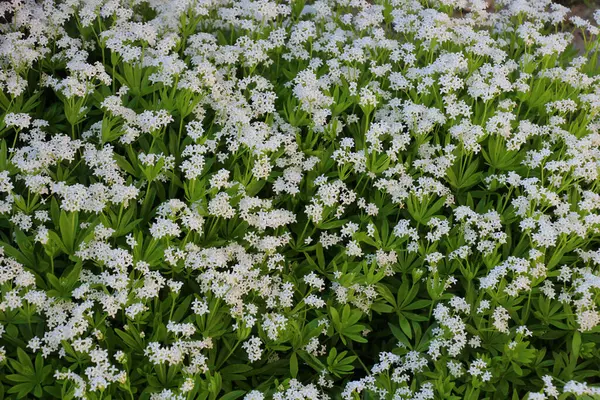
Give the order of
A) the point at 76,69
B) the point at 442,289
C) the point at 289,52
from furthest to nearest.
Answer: the point at 289,52, the point at 76,69, the point at 442,289

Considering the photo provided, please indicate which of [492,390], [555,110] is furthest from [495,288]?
[555,110]

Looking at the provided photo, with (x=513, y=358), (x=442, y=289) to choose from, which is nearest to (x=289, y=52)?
(x=442, y=289)

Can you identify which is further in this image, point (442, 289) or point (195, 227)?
point (442, 289)

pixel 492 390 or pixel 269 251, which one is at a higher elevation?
pixel 269 251

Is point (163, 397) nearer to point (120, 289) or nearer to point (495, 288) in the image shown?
point (120, 289)

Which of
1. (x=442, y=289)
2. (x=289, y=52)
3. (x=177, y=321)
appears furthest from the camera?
(x=289, y=52)

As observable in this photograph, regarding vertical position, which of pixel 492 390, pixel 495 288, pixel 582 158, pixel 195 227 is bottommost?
pixel 492 390

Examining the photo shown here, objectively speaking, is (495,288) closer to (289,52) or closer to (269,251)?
(269,251)
